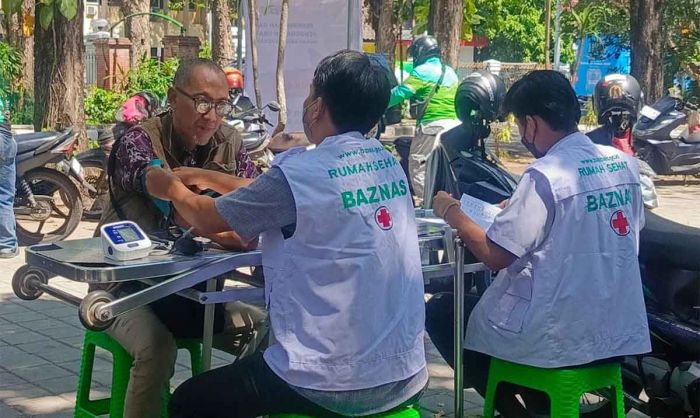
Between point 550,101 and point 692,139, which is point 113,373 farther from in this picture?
point 692,139

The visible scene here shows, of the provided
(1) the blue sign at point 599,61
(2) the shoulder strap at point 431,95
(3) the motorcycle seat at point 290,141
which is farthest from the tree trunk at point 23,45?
(3) the motorcycle seat at point 290,141

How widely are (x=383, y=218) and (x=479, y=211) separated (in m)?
0.76

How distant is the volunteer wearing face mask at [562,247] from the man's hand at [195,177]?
2.48 ft

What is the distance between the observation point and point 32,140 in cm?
856

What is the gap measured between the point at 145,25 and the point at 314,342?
84.9 ft

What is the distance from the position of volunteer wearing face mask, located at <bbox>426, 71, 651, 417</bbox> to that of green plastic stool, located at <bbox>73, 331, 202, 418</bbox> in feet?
3.53

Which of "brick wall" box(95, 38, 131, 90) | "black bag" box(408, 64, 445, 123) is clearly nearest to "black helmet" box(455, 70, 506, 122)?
"black bag" box(408, 64, 445, 123)

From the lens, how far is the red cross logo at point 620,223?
336 cm

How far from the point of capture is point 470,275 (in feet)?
14.5

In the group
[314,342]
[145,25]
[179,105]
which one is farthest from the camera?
[145,25]

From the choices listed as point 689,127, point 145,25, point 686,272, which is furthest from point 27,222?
point 145,25

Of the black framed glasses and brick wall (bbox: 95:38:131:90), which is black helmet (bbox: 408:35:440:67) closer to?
the black framed glasses

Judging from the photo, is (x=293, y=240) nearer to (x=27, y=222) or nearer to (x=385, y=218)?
(x=385, y=218)

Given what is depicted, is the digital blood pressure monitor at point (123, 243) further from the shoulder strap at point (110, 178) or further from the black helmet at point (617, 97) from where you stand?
the black helmet at point (617, 97)
